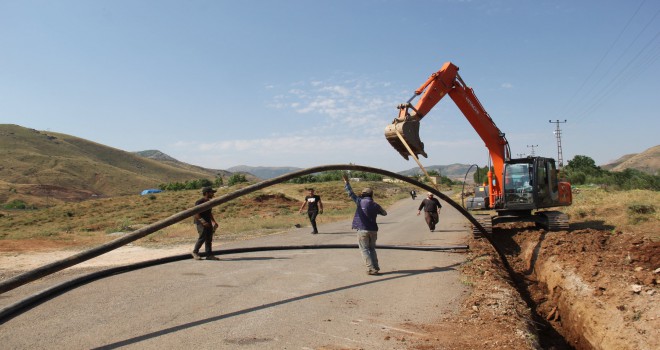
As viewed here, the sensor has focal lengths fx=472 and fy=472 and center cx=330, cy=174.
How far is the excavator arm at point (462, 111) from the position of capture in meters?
12.8

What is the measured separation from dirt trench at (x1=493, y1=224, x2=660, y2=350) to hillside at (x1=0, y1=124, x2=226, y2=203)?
78.2 meters

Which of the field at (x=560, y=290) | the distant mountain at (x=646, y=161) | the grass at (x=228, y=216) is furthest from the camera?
the distant mountain at (x=646, y=161)

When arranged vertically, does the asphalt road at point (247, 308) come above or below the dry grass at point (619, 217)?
below

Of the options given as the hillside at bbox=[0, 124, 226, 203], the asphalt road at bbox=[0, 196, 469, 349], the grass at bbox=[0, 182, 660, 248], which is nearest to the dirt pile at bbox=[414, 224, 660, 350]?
the asphalt road at bbox=[0, 196, 469, 349]

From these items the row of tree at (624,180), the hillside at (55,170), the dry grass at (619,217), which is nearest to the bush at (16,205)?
the hillside at (55,170)

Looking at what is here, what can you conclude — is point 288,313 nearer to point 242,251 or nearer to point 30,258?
point 242,251

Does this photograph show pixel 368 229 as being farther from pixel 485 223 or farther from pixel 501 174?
pixel 501 174

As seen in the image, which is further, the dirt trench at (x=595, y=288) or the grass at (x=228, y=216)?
the grass at (x=228, y=216)

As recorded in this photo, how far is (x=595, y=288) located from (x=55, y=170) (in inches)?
4543

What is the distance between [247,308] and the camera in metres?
6.51

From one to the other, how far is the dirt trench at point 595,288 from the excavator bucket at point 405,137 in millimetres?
4119

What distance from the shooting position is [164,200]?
52.2 metres

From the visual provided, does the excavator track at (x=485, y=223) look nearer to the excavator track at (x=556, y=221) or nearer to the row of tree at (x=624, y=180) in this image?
the excavator track at (x=556, y=221)

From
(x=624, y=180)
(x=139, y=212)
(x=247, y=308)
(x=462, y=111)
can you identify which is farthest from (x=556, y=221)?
(x=139, y=212)
